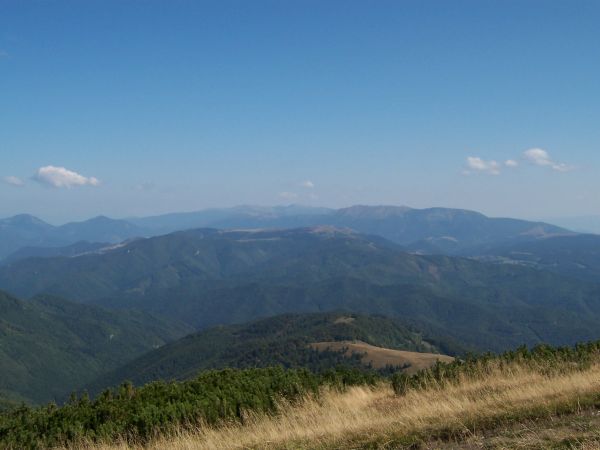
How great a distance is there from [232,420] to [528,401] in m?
7.76

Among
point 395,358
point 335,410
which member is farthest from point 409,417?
point 395,358

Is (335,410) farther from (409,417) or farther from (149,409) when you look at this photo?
(149,409)

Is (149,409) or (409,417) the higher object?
(409,417)

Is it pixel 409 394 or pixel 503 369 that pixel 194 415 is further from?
pixel 503 369

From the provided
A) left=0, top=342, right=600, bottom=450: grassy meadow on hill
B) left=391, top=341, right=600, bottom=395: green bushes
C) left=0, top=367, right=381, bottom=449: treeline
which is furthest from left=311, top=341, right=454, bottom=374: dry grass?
left=0, top=367, right=381, bottom=449: treeline

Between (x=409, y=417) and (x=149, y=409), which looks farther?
(x=149, y=409)

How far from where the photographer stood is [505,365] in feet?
57.8

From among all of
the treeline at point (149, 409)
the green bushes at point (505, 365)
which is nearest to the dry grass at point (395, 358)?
the green bushes at point (505, 365)

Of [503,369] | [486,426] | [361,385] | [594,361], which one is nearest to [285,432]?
[486,426]

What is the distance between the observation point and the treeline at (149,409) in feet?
43.0

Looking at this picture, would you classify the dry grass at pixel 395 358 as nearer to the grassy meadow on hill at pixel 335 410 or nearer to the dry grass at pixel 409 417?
the grassy meadow on hill at pixel 335 410

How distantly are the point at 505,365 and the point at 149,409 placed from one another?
12230 mm

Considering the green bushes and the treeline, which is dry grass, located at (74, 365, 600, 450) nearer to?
the treeline

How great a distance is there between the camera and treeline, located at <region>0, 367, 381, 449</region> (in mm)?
13109
